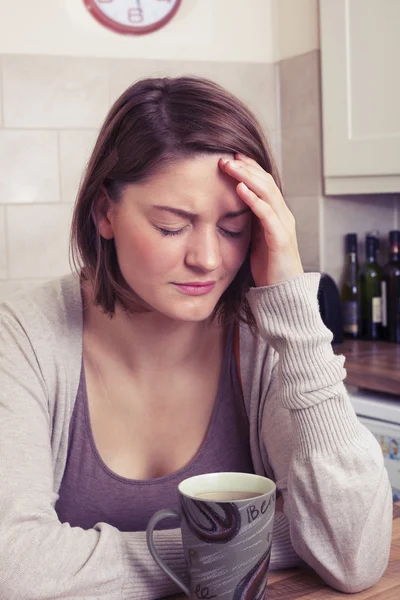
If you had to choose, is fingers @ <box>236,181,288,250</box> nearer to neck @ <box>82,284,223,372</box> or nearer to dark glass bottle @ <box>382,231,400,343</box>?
neck @ <box>82,284,223,372</box>

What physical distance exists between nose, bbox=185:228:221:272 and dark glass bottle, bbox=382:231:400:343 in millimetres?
1506

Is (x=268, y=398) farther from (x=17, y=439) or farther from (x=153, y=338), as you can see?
(x=17, y=439)

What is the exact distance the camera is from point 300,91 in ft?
8.36

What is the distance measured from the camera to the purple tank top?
3.54ft

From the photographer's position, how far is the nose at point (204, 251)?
96 cm

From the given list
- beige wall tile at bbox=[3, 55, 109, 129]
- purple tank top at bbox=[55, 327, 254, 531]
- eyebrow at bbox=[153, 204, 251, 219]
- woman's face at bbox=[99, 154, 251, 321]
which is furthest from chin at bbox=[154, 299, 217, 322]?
beige wall tile at bbox=[3, 55, 109, 129]

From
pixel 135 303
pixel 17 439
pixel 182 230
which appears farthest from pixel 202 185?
pixel 17 439

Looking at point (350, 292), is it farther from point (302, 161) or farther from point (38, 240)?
point (38, 240)

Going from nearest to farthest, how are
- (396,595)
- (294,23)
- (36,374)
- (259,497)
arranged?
1. (259,497)
2. (396,595)
3. (36,374)
4. (294,23)

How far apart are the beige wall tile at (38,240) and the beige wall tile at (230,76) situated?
39 centimetres

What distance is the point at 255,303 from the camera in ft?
3.28

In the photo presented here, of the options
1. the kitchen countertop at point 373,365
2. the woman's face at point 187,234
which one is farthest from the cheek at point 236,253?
the kitchen countertop at point 373,365

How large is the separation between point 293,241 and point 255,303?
0.09m

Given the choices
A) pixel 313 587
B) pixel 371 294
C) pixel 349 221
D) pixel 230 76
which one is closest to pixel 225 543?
pixel 313 587
